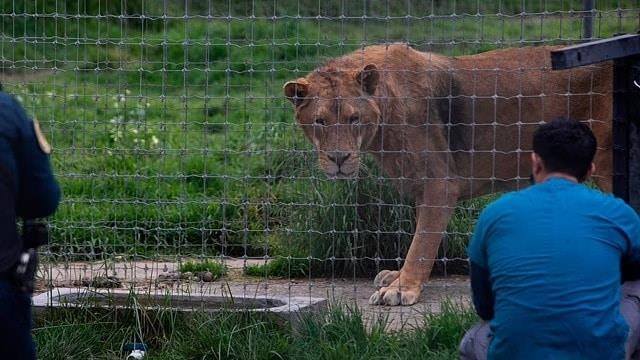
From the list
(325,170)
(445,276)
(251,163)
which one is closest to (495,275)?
(325,170)

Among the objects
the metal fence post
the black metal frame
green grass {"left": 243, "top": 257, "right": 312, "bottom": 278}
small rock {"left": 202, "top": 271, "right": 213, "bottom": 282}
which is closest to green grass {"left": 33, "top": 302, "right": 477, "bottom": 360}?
the black metal frame

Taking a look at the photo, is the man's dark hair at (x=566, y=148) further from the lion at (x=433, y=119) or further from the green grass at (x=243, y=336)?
the lion at (x=433, y=119)

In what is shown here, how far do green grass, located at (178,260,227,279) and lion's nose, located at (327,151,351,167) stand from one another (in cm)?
106

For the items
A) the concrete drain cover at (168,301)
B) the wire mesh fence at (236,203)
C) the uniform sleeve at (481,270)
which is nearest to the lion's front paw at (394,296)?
the wire mesh fence at (236,203)

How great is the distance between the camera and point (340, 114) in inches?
277

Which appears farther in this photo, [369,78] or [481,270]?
[369,78]

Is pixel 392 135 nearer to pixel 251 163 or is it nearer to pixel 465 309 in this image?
pixel 465 309

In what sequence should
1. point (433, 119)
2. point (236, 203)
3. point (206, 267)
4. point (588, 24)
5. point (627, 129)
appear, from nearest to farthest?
point (627, 129)
point (588, 24)
point (433, 119)
point (206, 267)
point (236, 203)

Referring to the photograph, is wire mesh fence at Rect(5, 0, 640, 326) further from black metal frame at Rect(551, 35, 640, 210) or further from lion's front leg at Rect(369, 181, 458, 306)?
black metal frame at Rect(551, 35, 640, 210)

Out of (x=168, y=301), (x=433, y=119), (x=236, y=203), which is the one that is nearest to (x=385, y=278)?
(x=433, y=119)

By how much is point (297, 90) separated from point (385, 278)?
1187 mm

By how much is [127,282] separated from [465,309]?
1937 mm

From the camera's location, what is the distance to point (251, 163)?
31.4 feet

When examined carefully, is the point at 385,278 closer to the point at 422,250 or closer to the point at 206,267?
the point at 422,250
